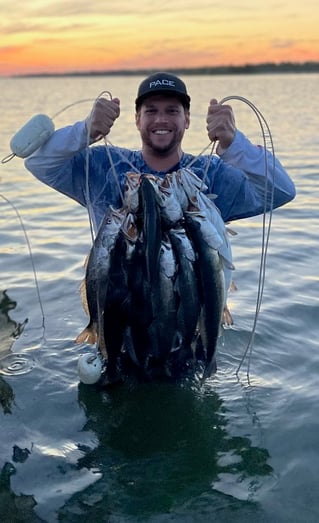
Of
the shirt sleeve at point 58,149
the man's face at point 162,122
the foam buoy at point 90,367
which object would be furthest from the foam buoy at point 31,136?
the foam buoy at point 90,367

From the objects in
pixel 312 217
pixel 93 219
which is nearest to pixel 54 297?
pixel 93 219

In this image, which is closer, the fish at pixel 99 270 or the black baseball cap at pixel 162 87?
the fish at pixel 99 270

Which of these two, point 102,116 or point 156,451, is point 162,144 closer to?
point 102,116

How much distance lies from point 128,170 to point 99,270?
1.14 metres

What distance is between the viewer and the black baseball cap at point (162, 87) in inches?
197

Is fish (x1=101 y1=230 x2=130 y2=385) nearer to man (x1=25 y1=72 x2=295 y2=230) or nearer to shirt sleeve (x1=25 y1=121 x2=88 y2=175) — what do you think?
man (x1=25 y1=72 x2=295 y2=230)

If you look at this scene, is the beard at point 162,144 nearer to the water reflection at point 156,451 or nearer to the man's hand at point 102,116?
the man's hand at point 102,116

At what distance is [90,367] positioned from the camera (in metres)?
5.14

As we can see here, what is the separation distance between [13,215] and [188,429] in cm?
859

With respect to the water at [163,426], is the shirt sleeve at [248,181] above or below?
above

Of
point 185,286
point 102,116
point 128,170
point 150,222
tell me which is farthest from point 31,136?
point 185,286

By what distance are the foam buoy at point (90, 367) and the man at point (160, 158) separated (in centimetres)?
115

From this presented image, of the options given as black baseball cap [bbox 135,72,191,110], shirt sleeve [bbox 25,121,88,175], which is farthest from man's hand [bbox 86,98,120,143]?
black baseball cap [bbox 135,72,191,110]

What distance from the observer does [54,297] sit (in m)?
7.98
